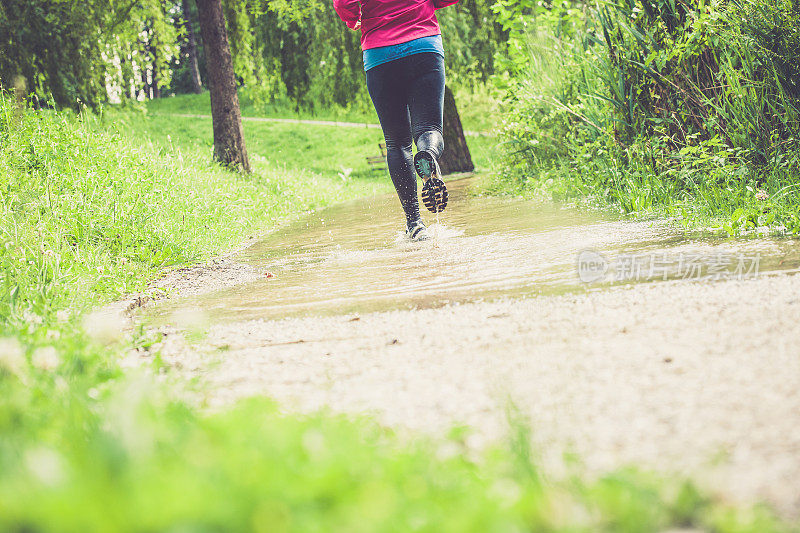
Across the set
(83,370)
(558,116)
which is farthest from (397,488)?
(558,116)

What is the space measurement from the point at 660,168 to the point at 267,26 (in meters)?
12.2

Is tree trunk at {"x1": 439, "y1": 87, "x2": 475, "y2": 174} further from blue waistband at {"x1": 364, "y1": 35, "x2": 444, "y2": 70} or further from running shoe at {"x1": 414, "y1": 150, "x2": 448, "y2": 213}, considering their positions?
running shoe at {"x1": 414, "y1": 150, "x2": 448, "y2": 213}

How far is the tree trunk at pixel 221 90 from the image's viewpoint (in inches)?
422

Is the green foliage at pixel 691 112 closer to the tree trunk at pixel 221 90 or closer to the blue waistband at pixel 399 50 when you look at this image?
the blue waistband at pixel 399 50

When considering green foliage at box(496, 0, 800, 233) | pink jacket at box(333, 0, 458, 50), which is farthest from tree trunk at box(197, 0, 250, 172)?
pink jacket at box(333, 0, 458, 50)

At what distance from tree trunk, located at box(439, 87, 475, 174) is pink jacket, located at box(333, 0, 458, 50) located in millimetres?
10225

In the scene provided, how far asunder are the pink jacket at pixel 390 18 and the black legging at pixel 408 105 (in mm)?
151

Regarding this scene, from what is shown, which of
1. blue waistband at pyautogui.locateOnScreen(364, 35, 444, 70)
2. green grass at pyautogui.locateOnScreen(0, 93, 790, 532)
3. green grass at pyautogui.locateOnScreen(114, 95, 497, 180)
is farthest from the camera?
green grass at pyautogui.locateOnScreen(114, 95, 497, 180)

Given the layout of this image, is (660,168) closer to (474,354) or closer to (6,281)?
(474,354)

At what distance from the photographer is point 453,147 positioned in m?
15.2

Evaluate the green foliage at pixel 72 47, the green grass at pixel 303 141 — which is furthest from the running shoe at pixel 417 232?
the green grass at pixel 303 141

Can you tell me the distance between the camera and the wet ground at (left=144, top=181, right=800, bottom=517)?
1.39 m

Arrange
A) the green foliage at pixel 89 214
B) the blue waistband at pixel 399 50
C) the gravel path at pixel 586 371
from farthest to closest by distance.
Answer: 1. the blue waistband at pixel 399 50
2. the green foliage at pixel 89 214
3. the gravel path at pixel 586 371

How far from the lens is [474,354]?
2.10 meters
